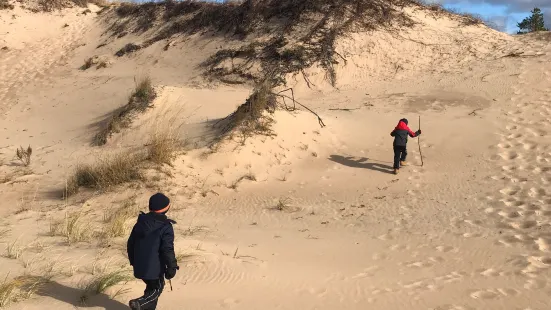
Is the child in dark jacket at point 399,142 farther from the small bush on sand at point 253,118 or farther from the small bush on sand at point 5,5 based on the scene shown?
the small bush on sand at point 5,5

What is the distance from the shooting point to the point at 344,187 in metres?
7.99

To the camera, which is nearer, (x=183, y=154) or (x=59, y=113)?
(x=183, y=154)

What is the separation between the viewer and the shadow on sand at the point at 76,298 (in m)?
3.61

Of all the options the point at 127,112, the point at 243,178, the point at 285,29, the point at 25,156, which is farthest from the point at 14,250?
the point at 285,29

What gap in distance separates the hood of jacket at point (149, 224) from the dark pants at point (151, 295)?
17.3 inches

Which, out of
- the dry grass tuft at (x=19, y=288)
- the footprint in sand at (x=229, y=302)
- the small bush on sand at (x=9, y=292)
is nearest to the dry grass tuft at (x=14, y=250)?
the dry grass tuft at (x=19, y=288)

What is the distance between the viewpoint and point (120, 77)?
15.9 meters

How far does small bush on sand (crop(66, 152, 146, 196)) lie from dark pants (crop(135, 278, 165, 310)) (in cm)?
459

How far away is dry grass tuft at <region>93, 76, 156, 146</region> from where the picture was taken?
1030 centimetres

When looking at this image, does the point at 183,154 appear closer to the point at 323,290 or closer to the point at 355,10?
the point at 323,290

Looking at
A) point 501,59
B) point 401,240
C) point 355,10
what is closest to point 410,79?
point 501,59

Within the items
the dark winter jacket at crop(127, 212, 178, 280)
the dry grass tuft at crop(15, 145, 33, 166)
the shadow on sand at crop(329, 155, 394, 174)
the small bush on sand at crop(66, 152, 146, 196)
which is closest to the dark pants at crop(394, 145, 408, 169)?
the shadow on sand at crop(329, 155, 394, 174)

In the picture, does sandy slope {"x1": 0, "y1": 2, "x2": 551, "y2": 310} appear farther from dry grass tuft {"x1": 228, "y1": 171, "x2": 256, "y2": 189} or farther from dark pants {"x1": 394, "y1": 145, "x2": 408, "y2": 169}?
dark pants {"x1": 394, "y1": 145, "x2": 408, "y2": 169}

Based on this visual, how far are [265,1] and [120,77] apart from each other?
253 inches
